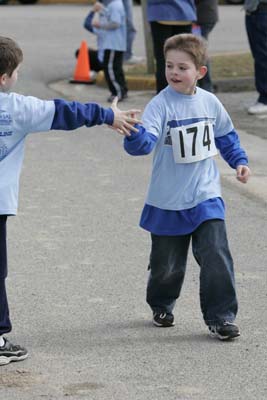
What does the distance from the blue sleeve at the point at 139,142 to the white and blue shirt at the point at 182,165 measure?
6.3 inches

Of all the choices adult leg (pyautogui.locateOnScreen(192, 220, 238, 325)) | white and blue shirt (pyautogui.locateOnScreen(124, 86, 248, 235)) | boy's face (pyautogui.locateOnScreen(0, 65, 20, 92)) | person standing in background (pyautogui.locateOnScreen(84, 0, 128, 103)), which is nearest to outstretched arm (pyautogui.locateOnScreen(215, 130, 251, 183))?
white and blue shirt (pyautogui.locateOnScreen(124, 86, 248, 235))

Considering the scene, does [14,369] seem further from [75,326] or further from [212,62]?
[212,62]

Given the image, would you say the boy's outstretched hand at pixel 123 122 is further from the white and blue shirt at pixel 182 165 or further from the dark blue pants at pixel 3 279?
the dark blue pants at pixel 3 279

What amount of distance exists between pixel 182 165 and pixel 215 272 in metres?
Result: 0.53

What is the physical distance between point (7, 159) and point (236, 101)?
7.88 metres

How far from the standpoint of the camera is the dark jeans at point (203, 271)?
18.3ft

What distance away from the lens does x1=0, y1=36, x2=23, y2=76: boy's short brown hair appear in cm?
505

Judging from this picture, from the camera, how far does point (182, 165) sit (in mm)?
5602

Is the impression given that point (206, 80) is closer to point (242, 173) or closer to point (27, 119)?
point (242, 173)

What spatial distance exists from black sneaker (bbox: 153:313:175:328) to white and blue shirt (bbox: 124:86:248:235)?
0.43 m

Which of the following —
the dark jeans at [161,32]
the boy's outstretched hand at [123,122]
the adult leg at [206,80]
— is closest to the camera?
the boy's outstretched hand at [123,122]

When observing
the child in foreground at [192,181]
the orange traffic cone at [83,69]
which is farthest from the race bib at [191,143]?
the orange traffic cone at [83,69]

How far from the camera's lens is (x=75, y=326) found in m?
5.80

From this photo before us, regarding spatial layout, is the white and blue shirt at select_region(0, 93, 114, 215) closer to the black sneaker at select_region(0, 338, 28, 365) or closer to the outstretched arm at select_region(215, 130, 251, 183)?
the black sneaker at select_region(0, 338, 28, 365)
